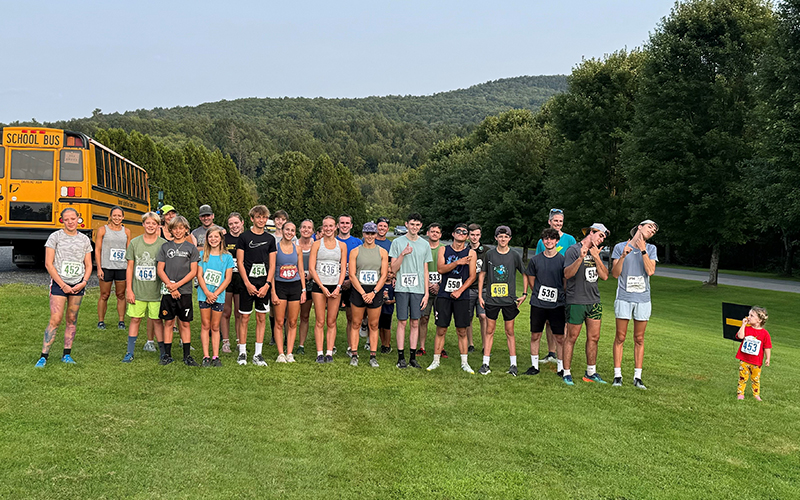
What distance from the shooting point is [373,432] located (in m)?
6.17

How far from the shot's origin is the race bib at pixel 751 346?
8.15m

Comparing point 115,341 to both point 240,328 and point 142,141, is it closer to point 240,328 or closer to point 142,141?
point 240,328

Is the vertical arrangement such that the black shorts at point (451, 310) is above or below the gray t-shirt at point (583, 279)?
below

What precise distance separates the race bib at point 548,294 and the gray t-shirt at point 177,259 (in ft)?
15.9

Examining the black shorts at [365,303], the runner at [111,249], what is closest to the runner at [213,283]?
the black shorts at [365,303]

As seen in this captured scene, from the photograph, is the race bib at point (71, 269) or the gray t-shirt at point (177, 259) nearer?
the race bib at point (71, 269)

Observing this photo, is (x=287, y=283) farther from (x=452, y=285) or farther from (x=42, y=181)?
(x=42, y=181)

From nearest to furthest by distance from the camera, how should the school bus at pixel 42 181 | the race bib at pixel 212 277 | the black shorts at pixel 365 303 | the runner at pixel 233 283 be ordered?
the race bib at pixel 212 277, the runner at pixel 233 283, the black shorts at pixel 365 303, the school bus at pixel 42 181

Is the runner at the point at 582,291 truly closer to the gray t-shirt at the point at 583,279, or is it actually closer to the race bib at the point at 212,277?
the gray t-shirt at the point at 583,279

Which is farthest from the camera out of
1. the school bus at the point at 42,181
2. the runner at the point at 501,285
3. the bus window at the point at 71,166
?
the bus window at the point at 71,166

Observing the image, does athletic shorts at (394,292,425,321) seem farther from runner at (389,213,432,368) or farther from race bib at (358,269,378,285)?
race bib at (358,269,378,285)

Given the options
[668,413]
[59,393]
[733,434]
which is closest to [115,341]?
[59,393]

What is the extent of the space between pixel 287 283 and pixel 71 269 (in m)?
2.81

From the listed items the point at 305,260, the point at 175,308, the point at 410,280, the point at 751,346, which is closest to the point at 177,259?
the point at 175,308
